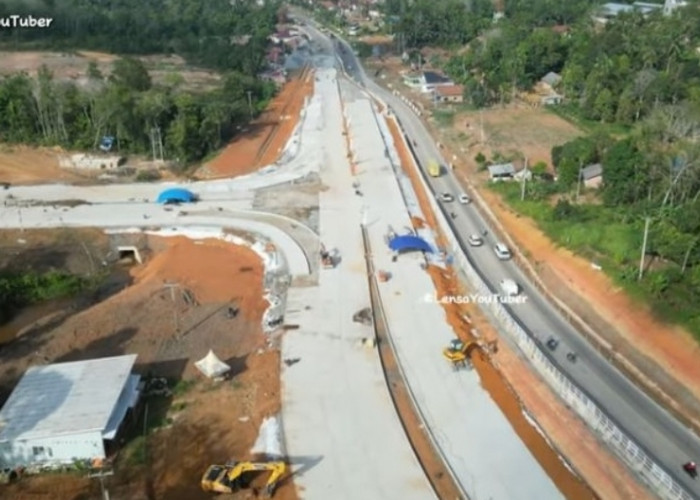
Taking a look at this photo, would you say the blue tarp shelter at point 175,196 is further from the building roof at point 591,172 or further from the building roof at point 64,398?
the building roof at point 591,172

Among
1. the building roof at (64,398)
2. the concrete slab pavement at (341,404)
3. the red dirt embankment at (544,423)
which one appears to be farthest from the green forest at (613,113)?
the building roof at (64,398)

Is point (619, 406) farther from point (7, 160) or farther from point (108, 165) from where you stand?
point (7, 160)

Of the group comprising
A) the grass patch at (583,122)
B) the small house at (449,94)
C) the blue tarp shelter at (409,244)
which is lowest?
the blue tarp shelter at (409,244)

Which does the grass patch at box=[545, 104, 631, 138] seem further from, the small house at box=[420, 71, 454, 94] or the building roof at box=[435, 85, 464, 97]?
the small house at box=[420, 71, 454, 94]

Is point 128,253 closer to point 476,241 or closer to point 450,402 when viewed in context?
point 476,241

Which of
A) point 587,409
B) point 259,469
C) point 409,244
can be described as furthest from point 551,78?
point 259,469

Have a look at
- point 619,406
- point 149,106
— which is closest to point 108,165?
point 149,106

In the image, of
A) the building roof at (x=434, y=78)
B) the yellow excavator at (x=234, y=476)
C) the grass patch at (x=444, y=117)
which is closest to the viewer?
the yellow excavator at (x=234, y=476)
